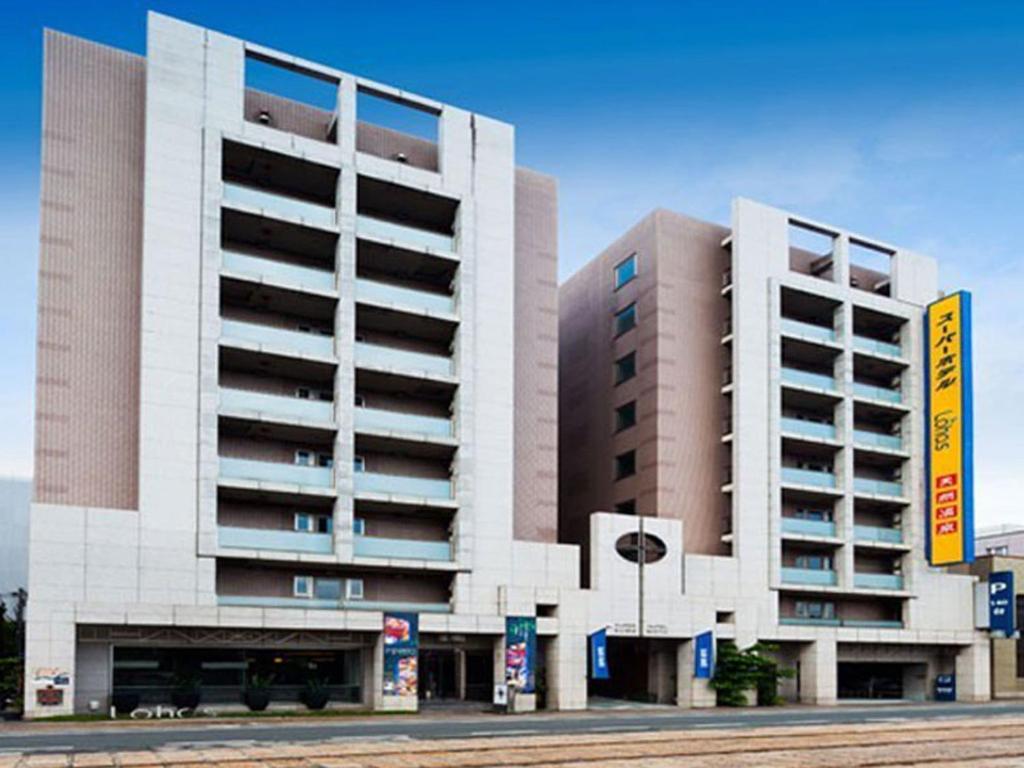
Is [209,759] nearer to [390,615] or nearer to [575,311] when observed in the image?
[390,615]

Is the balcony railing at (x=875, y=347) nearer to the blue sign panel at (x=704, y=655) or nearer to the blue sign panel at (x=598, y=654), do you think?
the blue sign panel at (x=704, y=655)

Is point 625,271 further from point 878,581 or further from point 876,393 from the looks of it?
point 878,581

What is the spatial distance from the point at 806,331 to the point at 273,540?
3493cm

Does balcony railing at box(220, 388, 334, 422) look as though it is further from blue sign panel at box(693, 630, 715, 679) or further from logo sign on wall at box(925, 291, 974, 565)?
logo sign on wall at box(925, 291, 974, 565)

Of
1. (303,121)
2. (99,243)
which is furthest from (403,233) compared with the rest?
(99,243)

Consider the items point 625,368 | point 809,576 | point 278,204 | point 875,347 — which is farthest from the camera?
point 875,347

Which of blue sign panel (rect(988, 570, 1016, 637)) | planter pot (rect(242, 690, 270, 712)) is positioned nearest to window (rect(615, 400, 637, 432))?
blue sign panel (rect(988, 570, 1016, 637))

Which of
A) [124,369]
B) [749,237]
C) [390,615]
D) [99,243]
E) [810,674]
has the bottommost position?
[810,674]

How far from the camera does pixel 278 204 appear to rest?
53.0m

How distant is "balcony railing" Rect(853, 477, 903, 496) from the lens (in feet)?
225

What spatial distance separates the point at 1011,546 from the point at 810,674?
48.9m

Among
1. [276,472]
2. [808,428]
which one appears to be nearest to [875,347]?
[808,428]

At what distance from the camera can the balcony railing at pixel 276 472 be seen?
5044 centimetres

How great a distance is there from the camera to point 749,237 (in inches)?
2613
